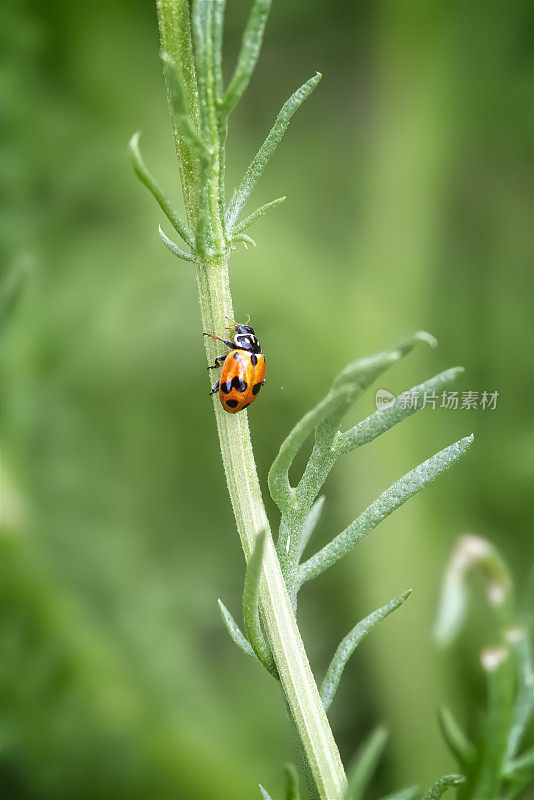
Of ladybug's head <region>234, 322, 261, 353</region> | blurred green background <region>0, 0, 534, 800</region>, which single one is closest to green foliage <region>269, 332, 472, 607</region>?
ladybug's head <region>234, 322, 261, 353</region>

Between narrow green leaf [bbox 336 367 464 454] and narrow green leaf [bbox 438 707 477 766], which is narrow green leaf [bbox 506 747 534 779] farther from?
narrow green leaf [bbox 336 367 464 454]

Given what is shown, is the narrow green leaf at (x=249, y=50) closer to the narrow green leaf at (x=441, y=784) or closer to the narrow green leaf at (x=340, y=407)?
the narrow green leaf at (x=340, y=407)

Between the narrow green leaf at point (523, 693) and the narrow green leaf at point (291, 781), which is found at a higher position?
the narrow green leaf at point (523, 693)

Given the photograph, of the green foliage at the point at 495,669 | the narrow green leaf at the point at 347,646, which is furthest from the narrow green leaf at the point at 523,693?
the narrow green leaf at the point at 347,646

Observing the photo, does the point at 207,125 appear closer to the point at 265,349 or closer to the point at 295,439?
the point at 295,439

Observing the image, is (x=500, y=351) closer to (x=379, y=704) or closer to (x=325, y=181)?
(x=325, y=181)

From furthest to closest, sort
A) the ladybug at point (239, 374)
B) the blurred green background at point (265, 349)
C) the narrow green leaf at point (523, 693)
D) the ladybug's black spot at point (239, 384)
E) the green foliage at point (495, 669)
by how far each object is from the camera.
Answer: the blurred green background at point (265, 349) → the ladybug's black spot at point (239, 384) → the ladybug at point (239, 374) → the narrow green leaf at point (523, 693) → the green foliage at point (495, 669)
